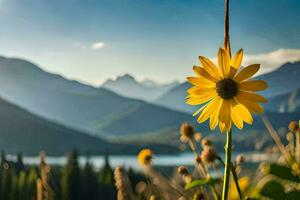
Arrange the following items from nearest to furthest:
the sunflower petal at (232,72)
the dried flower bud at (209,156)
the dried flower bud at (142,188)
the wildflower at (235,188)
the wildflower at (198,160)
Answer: the sunflower petal at (232,72), the dried flower bud at (209,156), the wildflower at (235,188), the wildflower at (198,160), the dried flower bud at (142,188)

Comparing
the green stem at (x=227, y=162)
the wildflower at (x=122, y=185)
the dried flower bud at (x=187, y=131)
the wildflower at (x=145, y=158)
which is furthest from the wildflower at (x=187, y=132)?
the green stem at (x=227, y=162)

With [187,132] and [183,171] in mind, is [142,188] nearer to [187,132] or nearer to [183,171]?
[187,132]

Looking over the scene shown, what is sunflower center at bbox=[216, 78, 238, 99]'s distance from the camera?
1399mm

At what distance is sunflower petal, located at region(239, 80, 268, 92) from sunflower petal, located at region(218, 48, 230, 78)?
5cm

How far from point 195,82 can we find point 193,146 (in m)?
0.70

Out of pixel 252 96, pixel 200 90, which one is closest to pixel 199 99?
pixel 200 90

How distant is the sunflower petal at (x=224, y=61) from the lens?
1337mm

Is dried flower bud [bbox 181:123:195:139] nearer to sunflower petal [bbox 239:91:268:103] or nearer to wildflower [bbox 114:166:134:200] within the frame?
wildflower [bbox 114:166:134:200]

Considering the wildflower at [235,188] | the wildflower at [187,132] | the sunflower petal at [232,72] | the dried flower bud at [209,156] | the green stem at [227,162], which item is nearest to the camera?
the green stem at [227,162]

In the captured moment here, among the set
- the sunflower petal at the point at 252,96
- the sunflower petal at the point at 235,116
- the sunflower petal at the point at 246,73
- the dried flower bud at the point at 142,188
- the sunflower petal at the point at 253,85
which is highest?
the sunflower petal at the point at 246,73

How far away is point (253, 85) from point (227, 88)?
6cm

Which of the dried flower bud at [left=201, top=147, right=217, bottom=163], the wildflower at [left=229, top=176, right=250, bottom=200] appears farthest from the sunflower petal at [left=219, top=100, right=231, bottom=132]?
the wildflower at [left=229, top=176, right=250, bottom=200]

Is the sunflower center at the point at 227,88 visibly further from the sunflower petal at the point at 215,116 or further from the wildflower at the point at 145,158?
the wildflower at the point at 145,158

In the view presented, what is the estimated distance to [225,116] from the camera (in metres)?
1.36
